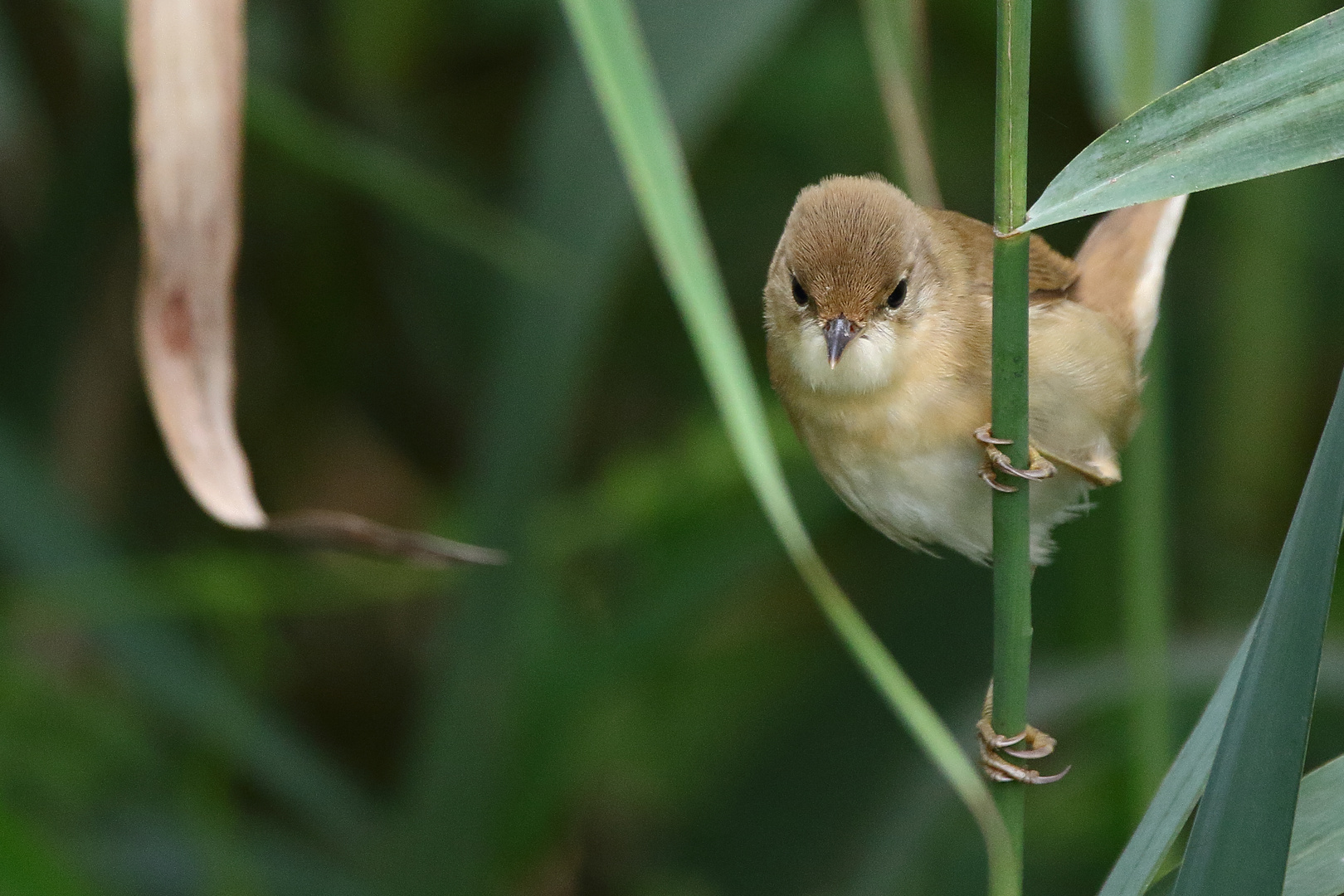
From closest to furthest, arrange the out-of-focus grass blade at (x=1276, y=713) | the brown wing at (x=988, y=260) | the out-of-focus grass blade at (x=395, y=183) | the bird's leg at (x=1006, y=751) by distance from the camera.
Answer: the out-of-focus grass blade at (x=1276, y=713) < the bird's leg at (x=1006, y=751) < the brown wing at (x=988, y=260) < the out-of-focus grass blade at (x=395, y=183)

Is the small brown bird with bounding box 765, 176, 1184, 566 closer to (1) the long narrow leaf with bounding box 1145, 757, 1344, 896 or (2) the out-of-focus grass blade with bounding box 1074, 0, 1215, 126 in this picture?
(2) the out-of-focus grass blade with bounding box 1074, 0, 1215, 126

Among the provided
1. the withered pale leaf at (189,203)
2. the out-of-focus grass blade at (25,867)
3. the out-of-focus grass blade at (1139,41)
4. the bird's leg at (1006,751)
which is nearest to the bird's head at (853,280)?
the out-of-focus grass blade at (1139,41)

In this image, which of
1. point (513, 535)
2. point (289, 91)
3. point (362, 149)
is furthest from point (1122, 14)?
point (289, 91)

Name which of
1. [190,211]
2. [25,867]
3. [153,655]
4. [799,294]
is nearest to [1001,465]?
[799,294]

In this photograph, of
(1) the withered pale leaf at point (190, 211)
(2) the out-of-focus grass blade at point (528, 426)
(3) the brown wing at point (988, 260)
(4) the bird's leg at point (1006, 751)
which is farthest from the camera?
(2) the out-of-focus grass blade at point (528, 426)

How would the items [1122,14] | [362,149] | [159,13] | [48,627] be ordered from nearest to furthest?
[159,13], [1122,14], [362,149], [48,627]

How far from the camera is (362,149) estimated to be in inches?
108

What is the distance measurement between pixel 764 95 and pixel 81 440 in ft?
6.04

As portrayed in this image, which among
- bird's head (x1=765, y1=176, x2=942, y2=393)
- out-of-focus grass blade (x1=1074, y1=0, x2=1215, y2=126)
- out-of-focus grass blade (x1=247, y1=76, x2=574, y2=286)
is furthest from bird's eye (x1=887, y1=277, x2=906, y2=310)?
out-of-focus grass blade (x1=247, y1=76, x2=574, y2=286)

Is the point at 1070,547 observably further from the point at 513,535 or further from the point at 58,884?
the point at 58,884

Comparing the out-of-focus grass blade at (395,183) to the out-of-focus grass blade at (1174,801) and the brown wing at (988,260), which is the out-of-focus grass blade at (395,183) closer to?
the brown wing at (988,260)

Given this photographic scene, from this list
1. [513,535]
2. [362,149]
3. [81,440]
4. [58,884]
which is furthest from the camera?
[81,440]

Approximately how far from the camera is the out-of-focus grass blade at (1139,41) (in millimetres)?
1696

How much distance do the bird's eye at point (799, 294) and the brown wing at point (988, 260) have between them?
0.86ft
